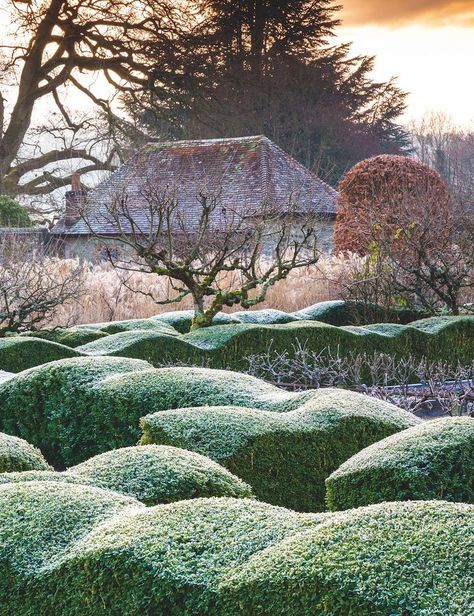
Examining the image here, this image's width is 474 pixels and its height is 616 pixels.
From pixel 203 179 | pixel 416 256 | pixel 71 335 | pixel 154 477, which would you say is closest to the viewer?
pixel 154 477

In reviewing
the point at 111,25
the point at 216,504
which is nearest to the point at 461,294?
the point at 216,504

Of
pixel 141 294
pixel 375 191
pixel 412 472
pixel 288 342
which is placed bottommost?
pixel 288 342

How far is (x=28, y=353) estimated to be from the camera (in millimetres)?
9391

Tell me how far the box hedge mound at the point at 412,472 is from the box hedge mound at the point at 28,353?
18.3 feet

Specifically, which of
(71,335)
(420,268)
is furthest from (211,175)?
(71,335)

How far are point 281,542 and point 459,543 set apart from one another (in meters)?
0.50

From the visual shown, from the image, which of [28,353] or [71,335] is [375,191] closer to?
[71,335]

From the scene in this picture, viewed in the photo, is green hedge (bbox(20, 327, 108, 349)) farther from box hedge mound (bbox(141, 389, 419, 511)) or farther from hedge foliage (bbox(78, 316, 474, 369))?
box hedge mound (bbox(141, 389, 419, 511))

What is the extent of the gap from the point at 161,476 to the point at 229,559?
4.01 ft

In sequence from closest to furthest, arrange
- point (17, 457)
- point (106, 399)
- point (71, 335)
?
point (17, 457) → point (106, 399) → point (71, 335)

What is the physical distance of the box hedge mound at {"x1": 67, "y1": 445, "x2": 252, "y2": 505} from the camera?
383 cm

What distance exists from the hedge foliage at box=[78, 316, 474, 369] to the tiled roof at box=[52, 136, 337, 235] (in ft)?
42.8

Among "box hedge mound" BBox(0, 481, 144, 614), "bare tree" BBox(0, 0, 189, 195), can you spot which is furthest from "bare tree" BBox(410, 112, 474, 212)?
"box hedge mound" BBox(0, 481, 144, 614)

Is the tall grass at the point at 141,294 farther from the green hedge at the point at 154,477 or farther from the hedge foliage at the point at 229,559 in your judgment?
the hedge foliage at the point at 229,559
